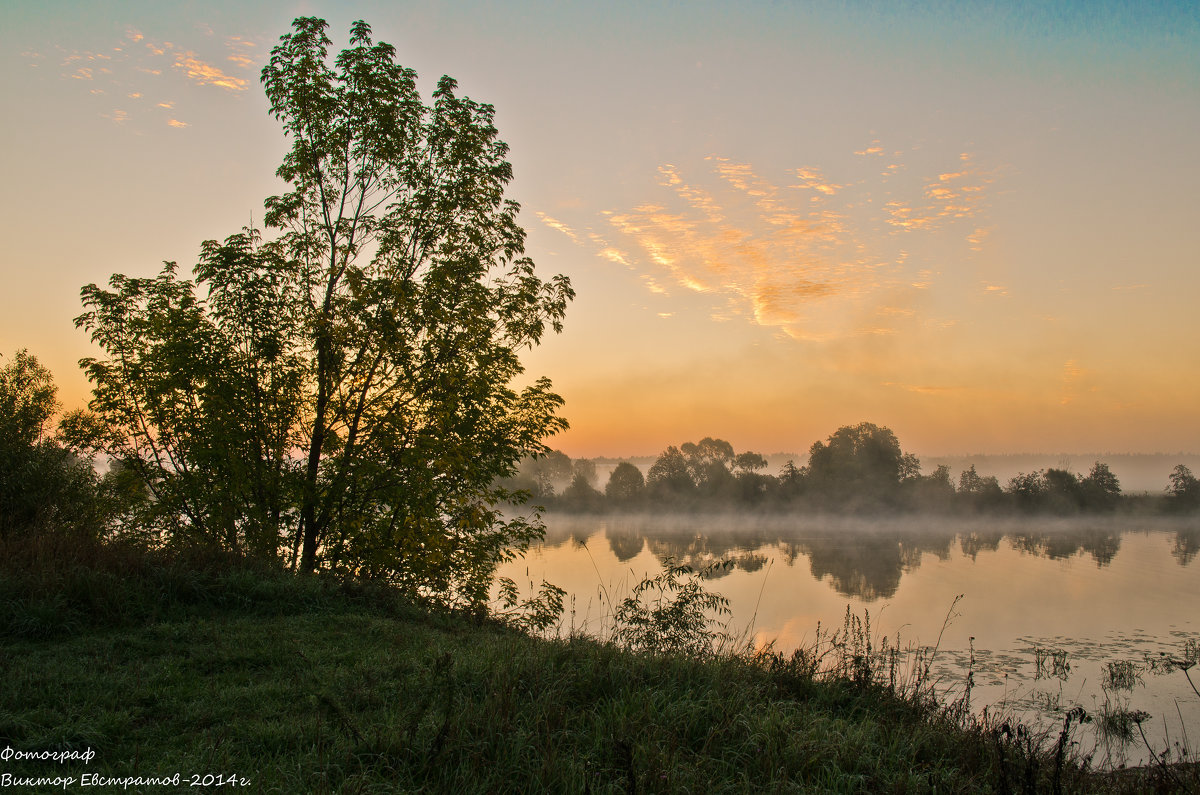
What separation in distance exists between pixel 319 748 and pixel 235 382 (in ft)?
27.9

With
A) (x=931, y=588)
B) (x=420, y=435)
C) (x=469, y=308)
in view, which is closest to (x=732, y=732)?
(x=420, y=435)

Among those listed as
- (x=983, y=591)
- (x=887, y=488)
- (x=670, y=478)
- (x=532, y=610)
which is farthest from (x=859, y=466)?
(x=532, y=610)

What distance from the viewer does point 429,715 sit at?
4.30 m

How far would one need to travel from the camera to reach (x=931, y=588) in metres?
28.0

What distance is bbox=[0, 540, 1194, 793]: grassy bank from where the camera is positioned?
3.64 metres

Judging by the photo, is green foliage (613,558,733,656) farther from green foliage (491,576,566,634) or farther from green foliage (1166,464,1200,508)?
green foliage (1166,464,1200,508)

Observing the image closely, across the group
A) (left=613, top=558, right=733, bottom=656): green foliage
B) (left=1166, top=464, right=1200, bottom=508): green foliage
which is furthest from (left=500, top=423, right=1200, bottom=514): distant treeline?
(left=613, top=558, right=733, bottom=656): green foliage

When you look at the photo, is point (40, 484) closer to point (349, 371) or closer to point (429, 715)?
point (349, 371)

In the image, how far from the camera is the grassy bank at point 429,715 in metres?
3.64

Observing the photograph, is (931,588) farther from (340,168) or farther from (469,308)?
(340,168)

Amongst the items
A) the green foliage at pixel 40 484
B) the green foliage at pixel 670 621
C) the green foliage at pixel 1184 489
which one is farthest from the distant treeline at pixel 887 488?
the green foliage at pixel 670 621

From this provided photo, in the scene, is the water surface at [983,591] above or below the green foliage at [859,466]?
below

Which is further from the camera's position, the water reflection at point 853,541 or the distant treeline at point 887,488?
the distant treeline at point 887,488

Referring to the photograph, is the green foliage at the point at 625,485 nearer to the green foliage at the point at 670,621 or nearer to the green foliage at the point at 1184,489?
the green foliage at the point at 1184,489
